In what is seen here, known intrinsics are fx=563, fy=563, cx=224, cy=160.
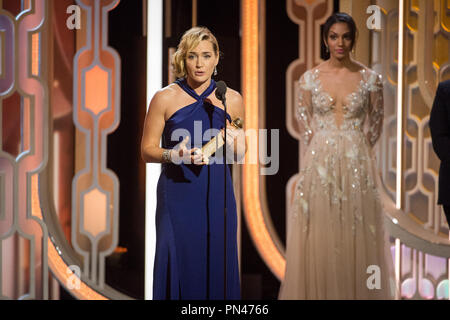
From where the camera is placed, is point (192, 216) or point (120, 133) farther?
point (120, 133)

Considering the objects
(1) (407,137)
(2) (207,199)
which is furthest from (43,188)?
(1) (407,137)

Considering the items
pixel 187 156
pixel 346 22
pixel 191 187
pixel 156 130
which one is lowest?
pixel 191 187

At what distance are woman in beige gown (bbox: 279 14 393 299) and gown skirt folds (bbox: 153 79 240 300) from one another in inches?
15.2

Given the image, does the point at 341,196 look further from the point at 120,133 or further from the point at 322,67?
the point at 120,133

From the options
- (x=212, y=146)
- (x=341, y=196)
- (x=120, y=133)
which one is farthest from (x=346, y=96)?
(x=120, y=133)

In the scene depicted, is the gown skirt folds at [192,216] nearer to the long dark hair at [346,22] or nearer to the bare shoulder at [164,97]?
the bare shoulder at [164,97]

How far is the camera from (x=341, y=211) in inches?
106

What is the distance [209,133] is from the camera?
104 inches

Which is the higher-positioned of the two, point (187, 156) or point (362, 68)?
point (362, 68)

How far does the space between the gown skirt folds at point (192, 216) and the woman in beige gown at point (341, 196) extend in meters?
0.39

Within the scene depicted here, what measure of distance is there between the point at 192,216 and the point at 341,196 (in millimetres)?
721

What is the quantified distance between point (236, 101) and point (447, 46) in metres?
1.24

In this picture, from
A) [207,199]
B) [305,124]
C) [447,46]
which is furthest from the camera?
[447,46]

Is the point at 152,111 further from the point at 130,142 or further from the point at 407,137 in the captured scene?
the point at 407,137
